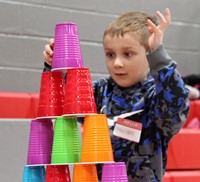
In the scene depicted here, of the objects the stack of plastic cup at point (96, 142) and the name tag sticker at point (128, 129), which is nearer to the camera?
the stack of plastic cup at point (96, 142)

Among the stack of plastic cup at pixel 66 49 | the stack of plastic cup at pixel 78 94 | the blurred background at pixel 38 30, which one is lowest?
the stack of plastic cup at pixel 78 94

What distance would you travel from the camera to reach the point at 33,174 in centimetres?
143

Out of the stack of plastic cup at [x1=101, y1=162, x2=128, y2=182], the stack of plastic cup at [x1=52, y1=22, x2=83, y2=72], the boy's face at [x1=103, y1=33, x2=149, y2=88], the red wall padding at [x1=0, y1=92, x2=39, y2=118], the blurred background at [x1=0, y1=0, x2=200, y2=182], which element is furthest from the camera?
the blurred background at [x1=0, y1=0, x2=200, y2=182]

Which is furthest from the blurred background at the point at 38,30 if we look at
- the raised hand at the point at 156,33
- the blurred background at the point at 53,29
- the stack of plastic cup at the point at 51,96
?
the raised hand at the point at 156,33

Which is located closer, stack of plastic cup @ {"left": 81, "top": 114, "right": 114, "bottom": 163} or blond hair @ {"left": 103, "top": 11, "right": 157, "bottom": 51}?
stack of plastic cup @ {"left": 81, "top": 114, "right": 114, "bottom": 163}

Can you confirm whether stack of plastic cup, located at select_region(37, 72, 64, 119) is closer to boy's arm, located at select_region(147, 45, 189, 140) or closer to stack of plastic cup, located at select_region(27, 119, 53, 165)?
stack of plastic cup, located at select_region(27, 119, 53, 165)

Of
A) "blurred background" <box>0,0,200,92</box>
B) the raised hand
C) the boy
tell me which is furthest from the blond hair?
"blurred background" <box>0,0,200,92</box>

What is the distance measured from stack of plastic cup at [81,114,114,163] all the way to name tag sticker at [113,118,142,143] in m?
0.24

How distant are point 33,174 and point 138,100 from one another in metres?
0.40

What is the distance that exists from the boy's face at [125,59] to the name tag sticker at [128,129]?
115mm

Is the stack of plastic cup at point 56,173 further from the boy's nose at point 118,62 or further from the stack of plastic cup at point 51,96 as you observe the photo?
the boy's nose at point 118,62

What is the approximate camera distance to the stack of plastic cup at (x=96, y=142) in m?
1.35

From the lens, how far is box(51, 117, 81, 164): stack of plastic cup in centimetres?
137

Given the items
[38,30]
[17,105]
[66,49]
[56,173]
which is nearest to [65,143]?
[56,173]
